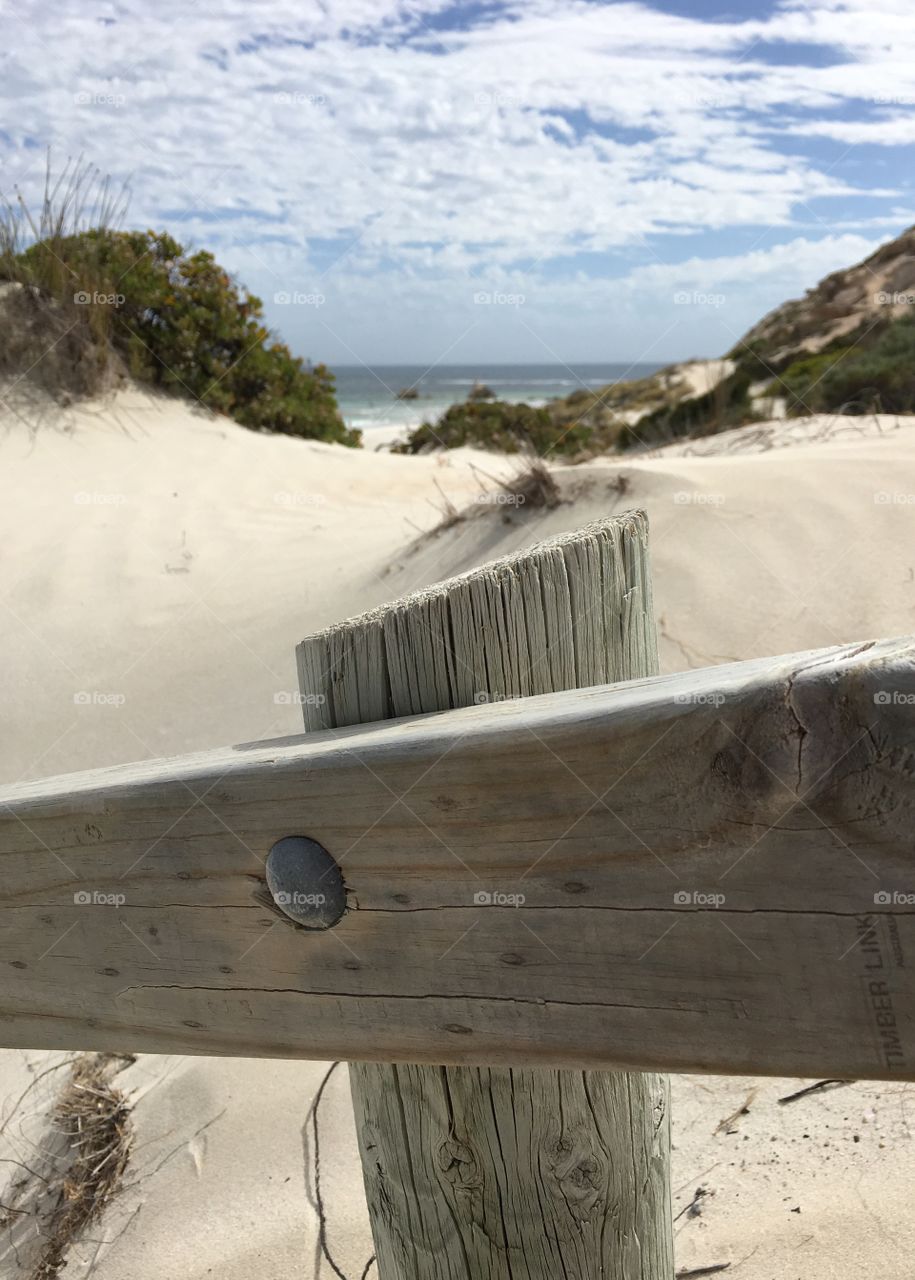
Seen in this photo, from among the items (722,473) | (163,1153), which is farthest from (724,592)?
(163,1153)

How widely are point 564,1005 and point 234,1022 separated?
412mm

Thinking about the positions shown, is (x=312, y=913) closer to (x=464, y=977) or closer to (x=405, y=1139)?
(x=464, y=977)

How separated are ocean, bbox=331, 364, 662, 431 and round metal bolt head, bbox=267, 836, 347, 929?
12.4 metres

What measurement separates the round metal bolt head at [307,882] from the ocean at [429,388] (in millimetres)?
12384

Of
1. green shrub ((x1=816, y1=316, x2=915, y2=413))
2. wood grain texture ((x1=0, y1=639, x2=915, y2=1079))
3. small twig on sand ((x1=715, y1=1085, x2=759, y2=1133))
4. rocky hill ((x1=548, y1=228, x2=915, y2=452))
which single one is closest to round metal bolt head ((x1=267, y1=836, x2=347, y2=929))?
wood grain texture ((x1=0, y1=639, x2=915, y2=1079))

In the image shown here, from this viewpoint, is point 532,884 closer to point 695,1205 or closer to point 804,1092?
point 695,1205

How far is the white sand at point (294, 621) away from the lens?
225 centimetres

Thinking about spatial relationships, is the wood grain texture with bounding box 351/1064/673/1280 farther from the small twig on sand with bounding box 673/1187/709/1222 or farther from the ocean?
the ocean

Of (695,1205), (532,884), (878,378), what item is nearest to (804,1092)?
(695,1205)

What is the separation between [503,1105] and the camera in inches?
49.2

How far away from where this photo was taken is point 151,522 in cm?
801

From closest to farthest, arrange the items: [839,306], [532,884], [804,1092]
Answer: [532,884] < [804,1092] < [839,306]

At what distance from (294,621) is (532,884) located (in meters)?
5.74

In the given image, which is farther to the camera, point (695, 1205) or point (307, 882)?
point (695, 1205)
